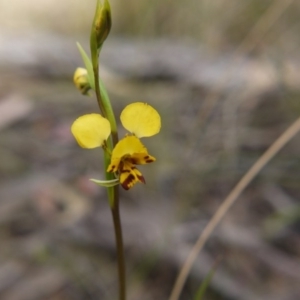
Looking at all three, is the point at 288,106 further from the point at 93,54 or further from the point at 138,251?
the point at 93,54

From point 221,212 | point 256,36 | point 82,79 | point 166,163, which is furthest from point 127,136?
point 166,163

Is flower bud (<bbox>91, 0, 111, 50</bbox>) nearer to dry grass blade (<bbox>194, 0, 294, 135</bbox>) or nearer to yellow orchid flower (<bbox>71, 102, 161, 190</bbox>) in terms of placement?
→ yellow orchid flower (<bbox>71, 102, 161, 190</bbox>)

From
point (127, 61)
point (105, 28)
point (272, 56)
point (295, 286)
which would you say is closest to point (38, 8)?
point (127, 61)

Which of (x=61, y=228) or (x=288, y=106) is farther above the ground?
(x=288, y=106)

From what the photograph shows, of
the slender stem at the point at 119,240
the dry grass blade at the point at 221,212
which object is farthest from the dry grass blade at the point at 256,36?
the slender stem at the point at 119,240

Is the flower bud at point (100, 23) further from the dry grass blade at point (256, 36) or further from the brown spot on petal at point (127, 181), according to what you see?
the dry grass blade at point (256, 36)

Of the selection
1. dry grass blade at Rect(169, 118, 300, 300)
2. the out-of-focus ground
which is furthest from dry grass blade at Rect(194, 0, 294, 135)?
dry grass blade at Rect(169, 118, 300, 300)

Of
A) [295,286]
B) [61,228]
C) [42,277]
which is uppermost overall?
[295,286]
